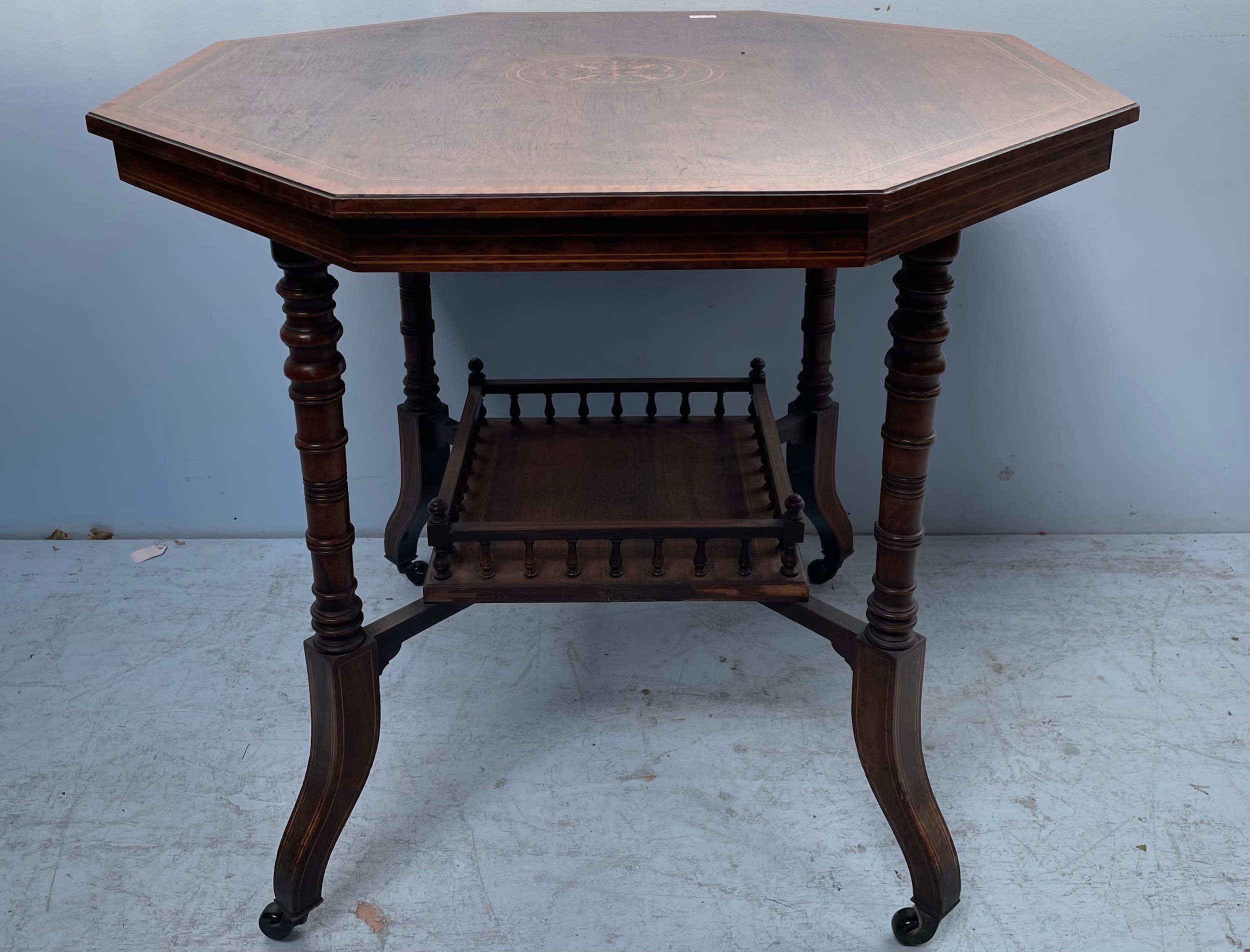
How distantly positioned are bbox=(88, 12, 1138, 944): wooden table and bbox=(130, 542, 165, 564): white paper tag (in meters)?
0.87

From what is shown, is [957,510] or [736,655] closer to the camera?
[736,655]

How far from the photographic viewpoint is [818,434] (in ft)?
7.84

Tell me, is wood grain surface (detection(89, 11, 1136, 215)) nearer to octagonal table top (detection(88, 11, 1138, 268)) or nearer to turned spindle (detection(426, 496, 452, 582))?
octagonal table top (detection(88, 11, 1138, 268))

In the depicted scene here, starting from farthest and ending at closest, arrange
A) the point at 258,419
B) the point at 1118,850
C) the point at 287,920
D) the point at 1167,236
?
1. the point at 258,419
2. the point at 1167,236
3. the point at 1118,850
4. the point at 287,920

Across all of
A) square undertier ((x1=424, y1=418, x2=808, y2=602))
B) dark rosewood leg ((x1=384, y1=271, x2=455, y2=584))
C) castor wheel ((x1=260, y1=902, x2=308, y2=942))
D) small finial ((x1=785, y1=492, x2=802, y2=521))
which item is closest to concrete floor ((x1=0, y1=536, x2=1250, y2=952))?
castor wheel ((x1=260, y1=902, x2=308, y2=942))

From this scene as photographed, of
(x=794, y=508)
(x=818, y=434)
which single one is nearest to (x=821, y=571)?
(x=818, y=434)

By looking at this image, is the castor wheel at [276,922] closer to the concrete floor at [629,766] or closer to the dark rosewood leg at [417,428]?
the concrete floor at [629,766]

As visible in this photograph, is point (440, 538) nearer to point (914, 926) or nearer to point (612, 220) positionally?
point (612, 220)

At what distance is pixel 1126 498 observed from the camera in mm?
2770

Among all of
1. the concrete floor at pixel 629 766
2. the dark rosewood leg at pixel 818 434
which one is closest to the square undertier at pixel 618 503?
the dark rosewood leg at pixel 818 434

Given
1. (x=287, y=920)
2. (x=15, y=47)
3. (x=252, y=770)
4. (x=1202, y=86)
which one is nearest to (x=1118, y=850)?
(x=287, y=920)

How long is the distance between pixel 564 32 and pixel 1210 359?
1642 mm

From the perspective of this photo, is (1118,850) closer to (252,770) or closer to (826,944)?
(826,944)

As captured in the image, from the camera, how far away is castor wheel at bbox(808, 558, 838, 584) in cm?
255
